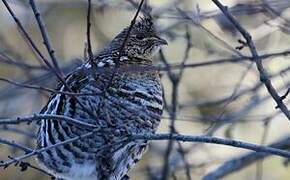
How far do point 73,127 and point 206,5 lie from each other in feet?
14.8

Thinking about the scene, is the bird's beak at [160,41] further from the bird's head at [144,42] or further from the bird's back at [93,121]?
the bird's back at [93,121]

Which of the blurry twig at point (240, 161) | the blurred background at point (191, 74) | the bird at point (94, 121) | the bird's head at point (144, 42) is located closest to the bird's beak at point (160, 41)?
the bird's head at point (144, 42)

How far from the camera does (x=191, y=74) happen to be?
368 inches

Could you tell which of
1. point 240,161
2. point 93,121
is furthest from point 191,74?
point 93,121

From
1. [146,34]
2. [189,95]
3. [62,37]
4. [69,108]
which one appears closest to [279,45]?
[146,34]

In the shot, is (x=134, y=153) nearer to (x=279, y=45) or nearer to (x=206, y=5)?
(x=279, y=45)

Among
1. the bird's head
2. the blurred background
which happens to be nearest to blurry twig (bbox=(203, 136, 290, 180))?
the blurred background

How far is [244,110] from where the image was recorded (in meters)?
5.80

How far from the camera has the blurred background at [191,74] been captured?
5707mm

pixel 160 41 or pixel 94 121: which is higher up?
pixel 160 41

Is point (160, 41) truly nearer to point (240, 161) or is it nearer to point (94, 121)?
point (240, 161)

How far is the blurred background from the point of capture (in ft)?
18.7

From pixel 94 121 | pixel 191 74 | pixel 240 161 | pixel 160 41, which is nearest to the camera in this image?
pixel 94 121

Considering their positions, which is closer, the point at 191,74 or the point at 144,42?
the point at 144,42
